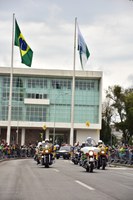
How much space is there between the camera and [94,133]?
101438 mm

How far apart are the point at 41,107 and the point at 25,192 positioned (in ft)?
282

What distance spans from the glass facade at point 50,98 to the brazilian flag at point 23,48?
171 ft

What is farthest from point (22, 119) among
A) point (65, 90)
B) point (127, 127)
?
point (127, 127)

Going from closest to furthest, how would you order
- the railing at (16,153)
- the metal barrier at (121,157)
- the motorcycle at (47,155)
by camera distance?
the motorcycle at (47,155)
the metal barrier at (121,157)
the railing at (16,153)

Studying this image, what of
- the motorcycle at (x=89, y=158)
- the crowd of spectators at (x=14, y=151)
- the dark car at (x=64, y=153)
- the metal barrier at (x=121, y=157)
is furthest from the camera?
the dark car at (x=64, y=153)

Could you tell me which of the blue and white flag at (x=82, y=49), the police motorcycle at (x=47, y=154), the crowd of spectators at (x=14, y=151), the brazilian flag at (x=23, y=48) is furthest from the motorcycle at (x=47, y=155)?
the blue and white flag at (x=82, y=49)

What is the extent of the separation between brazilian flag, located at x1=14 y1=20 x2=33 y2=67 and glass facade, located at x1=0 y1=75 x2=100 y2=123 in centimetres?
5203

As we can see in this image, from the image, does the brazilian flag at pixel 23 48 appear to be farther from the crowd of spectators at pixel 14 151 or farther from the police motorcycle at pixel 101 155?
the police motorcycle at pixel 101 155

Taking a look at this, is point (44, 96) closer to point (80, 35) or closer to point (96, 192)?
point (80, 35)

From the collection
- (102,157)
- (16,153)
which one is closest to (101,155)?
(102,157)

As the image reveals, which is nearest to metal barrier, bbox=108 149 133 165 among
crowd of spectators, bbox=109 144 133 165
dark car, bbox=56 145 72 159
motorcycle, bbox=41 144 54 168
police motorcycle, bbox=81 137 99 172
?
crowd of spectators, bbox=109 144 133 165

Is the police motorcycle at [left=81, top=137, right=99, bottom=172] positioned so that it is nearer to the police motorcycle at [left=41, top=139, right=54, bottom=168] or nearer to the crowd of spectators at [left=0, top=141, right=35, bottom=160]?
the police motorcycle at [left=41, top=139, right=54, bottom=168]

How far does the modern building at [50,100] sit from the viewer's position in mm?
98250

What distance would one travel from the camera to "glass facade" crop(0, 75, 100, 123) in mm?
98688
